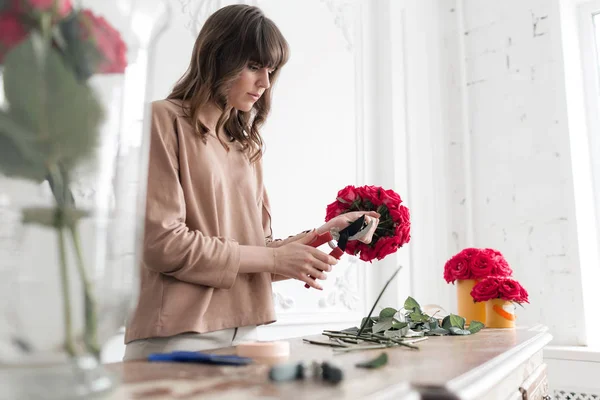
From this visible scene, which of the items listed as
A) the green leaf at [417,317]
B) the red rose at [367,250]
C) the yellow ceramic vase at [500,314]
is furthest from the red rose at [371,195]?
the yellow ceramic vase at [500,314]

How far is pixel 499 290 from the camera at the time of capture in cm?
174

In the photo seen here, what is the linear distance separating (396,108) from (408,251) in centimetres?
87

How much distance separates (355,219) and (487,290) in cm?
74

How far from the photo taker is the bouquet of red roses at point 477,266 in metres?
1.85

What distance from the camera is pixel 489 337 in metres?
1.37

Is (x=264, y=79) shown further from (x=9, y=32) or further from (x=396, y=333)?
(x=9, y=32)

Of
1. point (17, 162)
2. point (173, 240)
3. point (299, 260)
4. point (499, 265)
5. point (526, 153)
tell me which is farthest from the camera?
point (526, 153)

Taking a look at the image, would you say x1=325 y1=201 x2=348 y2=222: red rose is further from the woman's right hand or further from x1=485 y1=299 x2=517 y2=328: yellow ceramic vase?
x1=485 y1=299 x2=517 y2=328: yellow ceramic vase

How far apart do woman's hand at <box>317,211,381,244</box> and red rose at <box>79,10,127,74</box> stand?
0.79 metres

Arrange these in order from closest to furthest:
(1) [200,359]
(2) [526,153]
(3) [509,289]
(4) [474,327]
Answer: (1) [200,359]
(4) [474,327]
(3) [509,289]
(2) [526,153]

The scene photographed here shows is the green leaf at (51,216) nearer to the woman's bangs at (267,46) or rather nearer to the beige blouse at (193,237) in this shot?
the beige blouse at (193,237)

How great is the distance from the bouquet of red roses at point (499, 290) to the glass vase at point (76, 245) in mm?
1445

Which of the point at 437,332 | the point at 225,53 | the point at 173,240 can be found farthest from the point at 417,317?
the point at 225,53

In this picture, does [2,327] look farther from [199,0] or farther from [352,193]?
[199,0]
